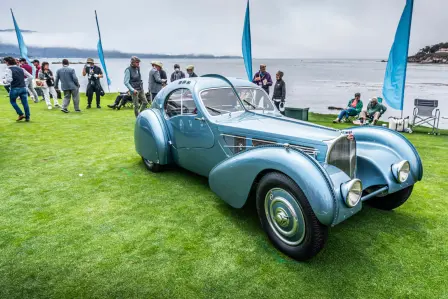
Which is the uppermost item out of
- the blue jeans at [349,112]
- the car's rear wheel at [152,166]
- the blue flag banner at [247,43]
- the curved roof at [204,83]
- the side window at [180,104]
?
the blue flag banner at [247,43]

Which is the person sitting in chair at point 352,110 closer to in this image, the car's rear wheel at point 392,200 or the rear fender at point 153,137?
the car's rear wheel at point 392,200

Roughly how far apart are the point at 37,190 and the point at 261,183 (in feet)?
11.3

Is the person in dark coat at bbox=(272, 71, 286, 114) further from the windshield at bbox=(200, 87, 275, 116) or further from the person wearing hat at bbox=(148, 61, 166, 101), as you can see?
the windshield at bbox=(200, 87, 275, 116)

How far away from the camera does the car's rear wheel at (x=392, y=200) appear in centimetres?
356

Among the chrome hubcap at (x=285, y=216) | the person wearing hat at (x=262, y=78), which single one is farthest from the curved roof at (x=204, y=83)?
the person wearing hat at (x=262, y=78)

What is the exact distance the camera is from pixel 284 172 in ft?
9.02

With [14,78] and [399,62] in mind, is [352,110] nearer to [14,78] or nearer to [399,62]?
[399,62]

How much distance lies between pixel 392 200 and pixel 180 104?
10.7 ft

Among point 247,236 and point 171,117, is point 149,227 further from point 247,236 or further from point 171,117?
point 171,117

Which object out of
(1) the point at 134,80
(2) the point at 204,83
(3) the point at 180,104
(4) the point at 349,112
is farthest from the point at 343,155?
(4) the point at 349,112

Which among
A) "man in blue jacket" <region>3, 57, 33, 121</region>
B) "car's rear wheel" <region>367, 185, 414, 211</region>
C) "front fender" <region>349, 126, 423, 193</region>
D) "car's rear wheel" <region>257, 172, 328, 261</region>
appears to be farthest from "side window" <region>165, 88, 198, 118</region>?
"man in blue jacket" <region>3, 57, 33, 121</region>

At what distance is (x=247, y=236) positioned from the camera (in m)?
3.21

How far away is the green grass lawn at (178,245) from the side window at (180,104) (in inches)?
44.4

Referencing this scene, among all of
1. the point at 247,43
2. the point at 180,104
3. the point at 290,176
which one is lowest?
the point at 290,176
